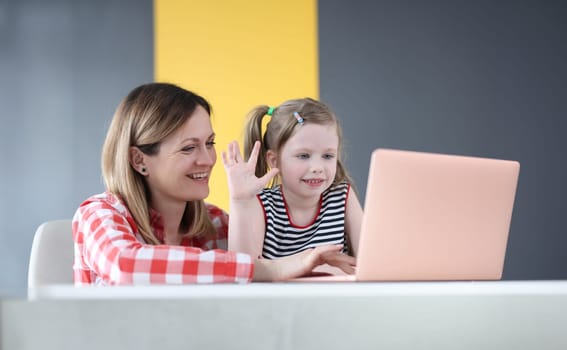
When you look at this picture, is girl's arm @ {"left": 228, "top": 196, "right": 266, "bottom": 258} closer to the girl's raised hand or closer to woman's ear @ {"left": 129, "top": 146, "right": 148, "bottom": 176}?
the girl's raised hand

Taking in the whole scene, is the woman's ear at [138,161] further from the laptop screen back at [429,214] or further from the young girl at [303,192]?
the laptop screen back at [429,214]

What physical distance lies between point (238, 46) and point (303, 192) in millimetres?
2361

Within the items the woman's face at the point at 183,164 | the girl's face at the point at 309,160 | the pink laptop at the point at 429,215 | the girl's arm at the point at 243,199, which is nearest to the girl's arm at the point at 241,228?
the girl's arm at the point at 243,199

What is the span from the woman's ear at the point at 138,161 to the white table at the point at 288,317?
96 cm

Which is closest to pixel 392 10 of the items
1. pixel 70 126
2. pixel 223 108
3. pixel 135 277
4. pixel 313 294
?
pixel 223 108

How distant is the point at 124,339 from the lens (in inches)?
23.2

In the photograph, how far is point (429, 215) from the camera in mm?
897

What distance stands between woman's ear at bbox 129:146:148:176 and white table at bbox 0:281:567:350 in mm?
960

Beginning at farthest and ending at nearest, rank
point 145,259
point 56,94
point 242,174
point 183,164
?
point 56,94, point 183,164, point 242,174, point 145,259

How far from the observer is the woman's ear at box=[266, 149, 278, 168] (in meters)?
1.86

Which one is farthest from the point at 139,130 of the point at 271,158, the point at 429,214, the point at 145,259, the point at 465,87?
the point at 465,87

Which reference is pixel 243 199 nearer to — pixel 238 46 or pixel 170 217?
pixel 170 217

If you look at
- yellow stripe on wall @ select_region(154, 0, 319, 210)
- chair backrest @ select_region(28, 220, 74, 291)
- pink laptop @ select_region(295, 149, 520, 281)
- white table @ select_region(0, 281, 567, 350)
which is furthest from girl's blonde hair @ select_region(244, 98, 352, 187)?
yellow stripe on wall @ select_region(154, 0, 319, 210)

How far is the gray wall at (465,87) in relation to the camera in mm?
3900
